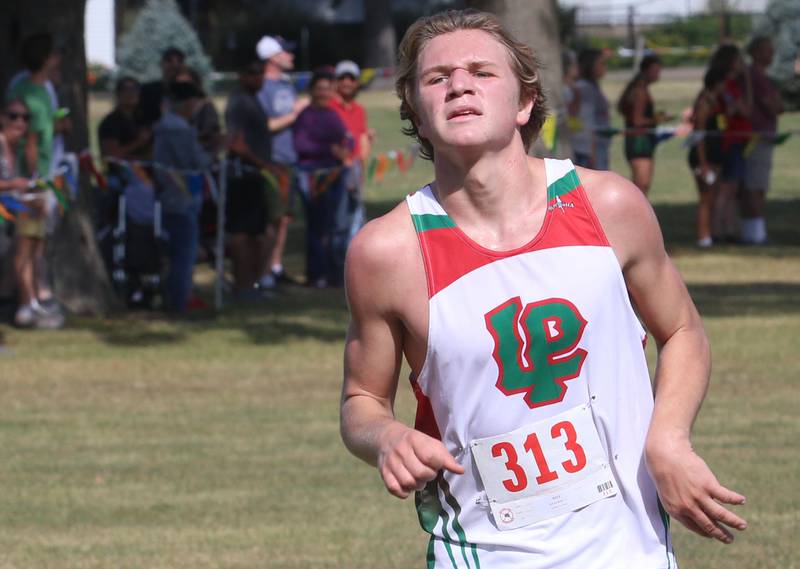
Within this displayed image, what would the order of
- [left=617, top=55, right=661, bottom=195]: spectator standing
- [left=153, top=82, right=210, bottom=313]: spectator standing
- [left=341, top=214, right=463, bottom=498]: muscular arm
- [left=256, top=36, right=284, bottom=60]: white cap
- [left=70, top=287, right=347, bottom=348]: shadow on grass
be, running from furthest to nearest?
[left=617, top=55, right=661, bottom=195]: spectator standing → [left=256, top=36, right=284, bottom=60]: white cap → [left=153, top=82, right=210, bottom=313]: spectator standing → [left=70, top=287, right=347, bottom=348]: shadow on grass → [left=341, top=214, right=463, bottom=498]: muscular arm

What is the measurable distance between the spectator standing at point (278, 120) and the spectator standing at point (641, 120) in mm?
3969

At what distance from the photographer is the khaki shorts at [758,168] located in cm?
1753

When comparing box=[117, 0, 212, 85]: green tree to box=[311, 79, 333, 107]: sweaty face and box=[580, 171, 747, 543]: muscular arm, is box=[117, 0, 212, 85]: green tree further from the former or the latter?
box=[580, 171, 747, 543]: muscular arm

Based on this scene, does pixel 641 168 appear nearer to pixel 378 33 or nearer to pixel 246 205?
pixel 246 205

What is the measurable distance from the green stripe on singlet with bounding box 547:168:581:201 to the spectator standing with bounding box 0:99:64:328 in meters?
8.82

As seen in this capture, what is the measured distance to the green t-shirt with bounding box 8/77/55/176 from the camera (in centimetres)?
1179

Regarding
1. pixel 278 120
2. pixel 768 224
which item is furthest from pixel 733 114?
pixel 278 120

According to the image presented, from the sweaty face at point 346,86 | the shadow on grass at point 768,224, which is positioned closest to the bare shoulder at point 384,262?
the sweaty face at point 346,86

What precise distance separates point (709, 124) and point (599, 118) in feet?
5.32

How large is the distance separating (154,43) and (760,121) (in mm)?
30102

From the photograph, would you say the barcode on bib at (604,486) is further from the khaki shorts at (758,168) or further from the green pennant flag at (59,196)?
the khaki shorts at (758,168)

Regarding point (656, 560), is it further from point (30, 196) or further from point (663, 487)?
point (30, 196)

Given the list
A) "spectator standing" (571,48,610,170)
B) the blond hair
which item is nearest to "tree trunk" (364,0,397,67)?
"spectator standing" (571,48,610,170)

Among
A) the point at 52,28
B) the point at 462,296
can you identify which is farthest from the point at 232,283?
the point at 462,296
